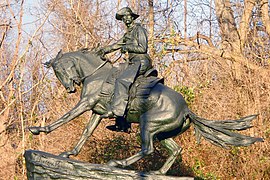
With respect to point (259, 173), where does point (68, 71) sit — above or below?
above

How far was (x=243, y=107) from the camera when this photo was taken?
34.1 ft

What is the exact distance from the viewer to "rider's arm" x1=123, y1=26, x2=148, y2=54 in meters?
6.56

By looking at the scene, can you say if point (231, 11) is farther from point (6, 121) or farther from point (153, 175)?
point (153, 175)

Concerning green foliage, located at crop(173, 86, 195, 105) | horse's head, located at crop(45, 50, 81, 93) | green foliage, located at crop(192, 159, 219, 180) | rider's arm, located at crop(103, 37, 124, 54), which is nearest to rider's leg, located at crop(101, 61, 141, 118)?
rider's arm, located at crop(103, 37, 124, 54)

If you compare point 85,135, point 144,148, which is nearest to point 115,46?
point 85,135

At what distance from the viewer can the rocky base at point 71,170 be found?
20.2 feet

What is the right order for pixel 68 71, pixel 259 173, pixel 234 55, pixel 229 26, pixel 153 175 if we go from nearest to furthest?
pixel 153 175 → pixel 68 71 → pixel 259 173 → pixel 234 55 → pixel 229 26

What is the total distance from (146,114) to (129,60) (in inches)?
30.9

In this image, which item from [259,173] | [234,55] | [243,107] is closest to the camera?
[259,173]

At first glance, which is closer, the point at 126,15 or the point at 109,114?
the point at 109,114

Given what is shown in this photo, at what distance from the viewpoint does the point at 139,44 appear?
6.59m

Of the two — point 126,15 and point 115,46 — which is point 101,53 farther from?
point 126,15

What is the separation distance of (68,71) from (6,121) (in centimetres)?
866

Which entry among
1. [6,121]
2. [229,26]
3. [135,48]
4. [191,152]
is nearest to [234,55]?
[229,26]
